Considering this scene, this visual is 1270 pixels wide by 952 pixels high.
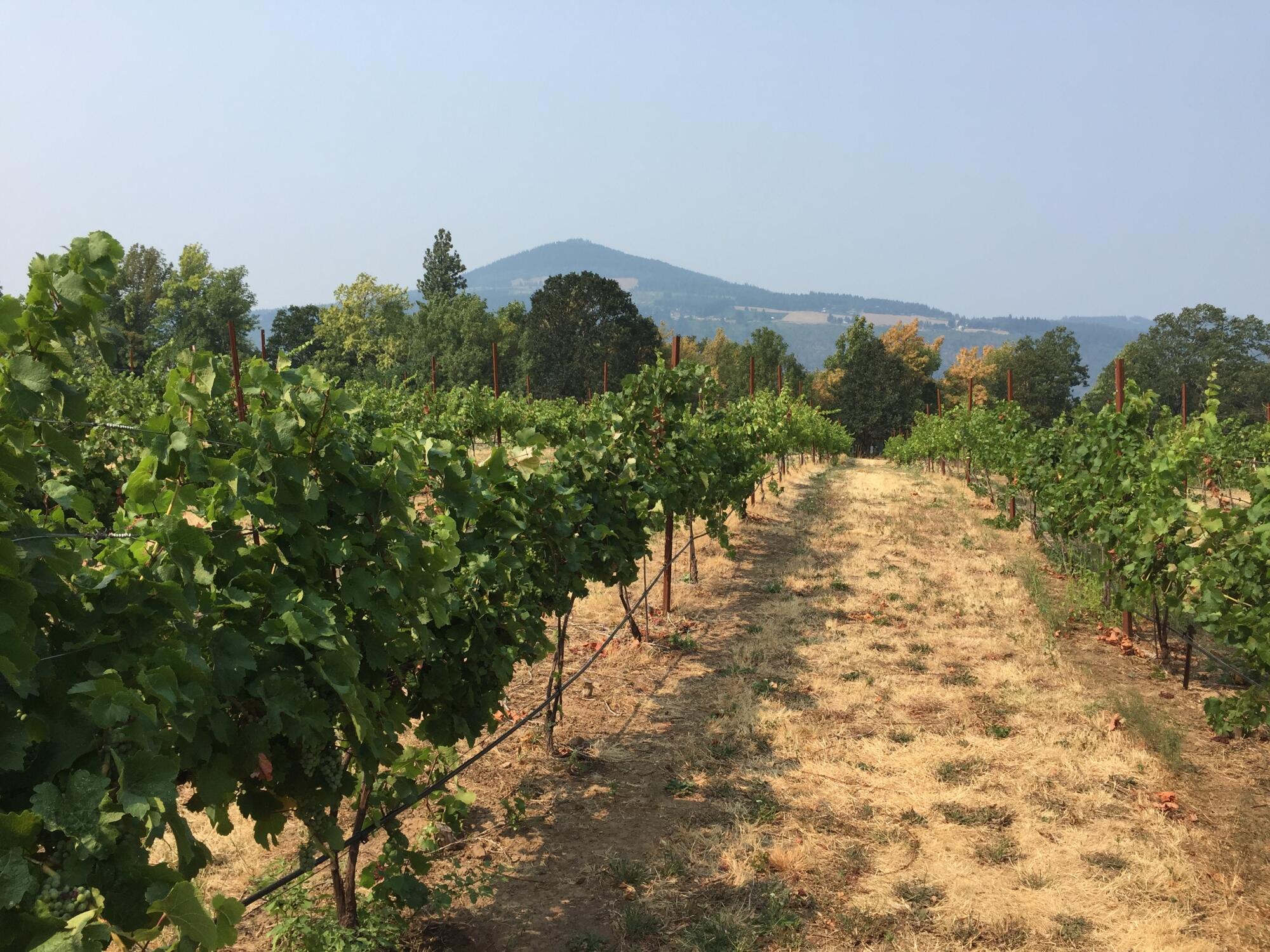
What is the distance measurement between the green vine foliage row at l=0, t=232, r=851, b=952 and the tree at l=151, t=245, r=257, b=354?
49.8m

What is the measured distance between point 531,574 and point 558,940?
2.04m

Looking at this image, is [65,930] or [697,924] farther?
[697,924]

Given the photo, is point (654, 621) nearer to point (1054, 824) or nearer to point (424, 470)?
point (1054, 824)

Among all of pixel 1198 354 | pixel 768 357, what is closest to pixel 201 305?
pixel 768 357

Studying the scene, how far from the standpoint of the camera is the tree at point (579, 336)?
192 ft

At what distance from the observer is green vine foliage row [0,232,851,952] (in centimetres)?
191

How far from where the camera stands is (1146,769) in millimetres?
6285

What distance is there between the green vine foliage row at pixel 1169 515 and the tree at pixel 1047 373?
188 ft

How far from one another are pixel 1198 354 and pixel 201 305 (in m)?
67.2

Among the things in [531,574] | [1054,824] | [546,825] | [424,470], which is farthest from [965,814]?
[424,470]

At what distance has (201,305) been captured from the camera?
170 feet

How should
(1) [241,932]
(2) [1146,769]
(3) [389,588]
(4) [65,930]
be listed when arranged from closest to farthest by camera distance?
A: (4) [65,930], (3) [389,588], (1) [241,932], (2) [1146,769]

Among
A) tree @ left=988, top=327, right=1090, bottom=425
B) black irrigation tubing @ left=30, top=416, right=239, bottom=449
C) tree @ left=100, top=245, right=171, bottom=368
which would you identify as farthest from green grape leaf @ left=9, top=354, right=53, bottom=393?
tree @ left=988, top=327, right=1090, bottom=425

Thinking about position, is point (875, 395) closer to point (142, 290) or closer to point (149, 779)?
point (142, 290)
